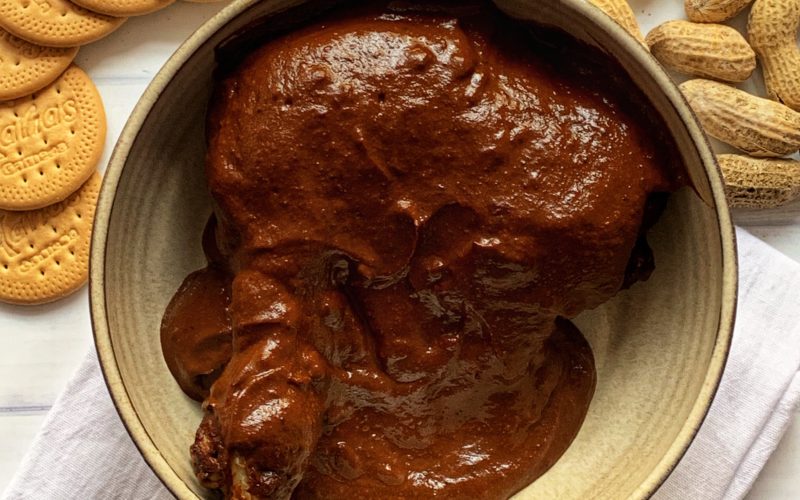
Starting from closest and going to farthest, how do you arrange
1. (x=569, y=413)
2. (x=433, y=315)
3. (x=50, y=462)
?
(x=433, y=315)
(x=569, y=413)
(x=50, y=462)

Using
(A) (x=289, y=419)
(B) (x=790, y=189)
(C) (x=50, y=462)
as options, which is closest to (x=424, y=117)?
(A) (x=289, y=419)

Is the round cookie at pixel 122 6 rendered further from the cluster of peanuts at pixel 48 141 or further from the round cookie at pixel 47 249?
the round cookie at pixel 47 249

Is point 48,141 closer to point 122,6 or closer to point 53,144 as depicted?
point 53,144

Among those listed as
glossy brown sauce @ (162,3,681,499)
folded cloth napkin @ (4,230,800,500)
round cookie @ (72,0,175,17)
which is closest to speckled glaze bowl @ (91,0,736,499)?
glossy brown sauce @ (162,3,681,499)

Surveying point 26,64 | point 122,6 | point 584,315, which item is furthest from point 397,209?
point 26,64

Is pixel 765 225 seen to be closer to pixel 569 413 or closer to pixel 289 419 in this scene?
pixel 569 413
